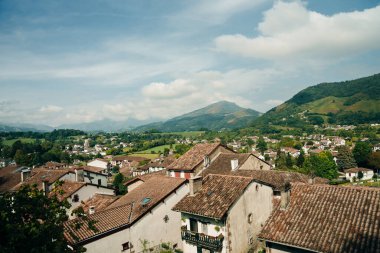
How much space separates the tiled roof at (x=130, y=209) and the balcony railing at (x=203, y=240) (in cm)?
517

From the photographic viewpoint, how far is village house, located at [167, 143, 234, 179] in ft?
151

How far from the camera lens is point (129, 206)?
30.5 m

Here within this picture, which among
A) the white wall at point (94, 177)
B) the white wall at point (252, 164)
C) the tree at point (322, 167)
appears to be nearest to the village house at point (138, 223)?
the white wall at point (252, 164)

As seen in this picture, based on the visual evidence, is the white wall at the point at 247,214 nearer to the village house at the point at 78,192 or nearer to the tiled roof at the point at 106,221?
the tiled roof at the point at 106,221

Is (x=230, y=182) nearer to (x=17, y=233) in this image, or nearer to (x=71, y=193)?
(x=17, y=233)

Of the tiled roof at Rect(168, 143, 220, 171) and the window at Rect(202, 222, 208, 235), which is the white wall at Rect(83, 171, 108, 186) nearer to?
the tiled roof at Rect(168, 143, 220, 171)

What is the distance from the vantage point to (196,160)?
47094 mm

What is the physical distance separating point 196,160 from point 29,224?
124ft

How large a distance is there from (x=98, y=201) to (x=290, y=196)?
2639 cm

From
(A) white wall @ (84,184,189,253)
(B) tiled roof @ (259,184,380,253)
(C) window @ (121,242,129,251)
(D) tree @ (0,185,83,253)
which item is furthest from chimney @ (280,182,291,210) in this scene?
(D) tree @ (0,185,83,253)

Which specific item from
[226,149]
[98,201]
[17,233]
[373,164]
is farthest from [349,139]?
[17,233]

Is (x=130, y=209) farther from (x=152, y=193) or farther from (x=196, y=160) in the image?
(x=196, y=160)

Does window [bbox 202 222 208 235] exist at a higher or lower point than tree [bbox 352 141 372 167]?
higher

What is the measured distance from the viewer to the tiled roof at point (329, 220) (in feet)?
59.6
